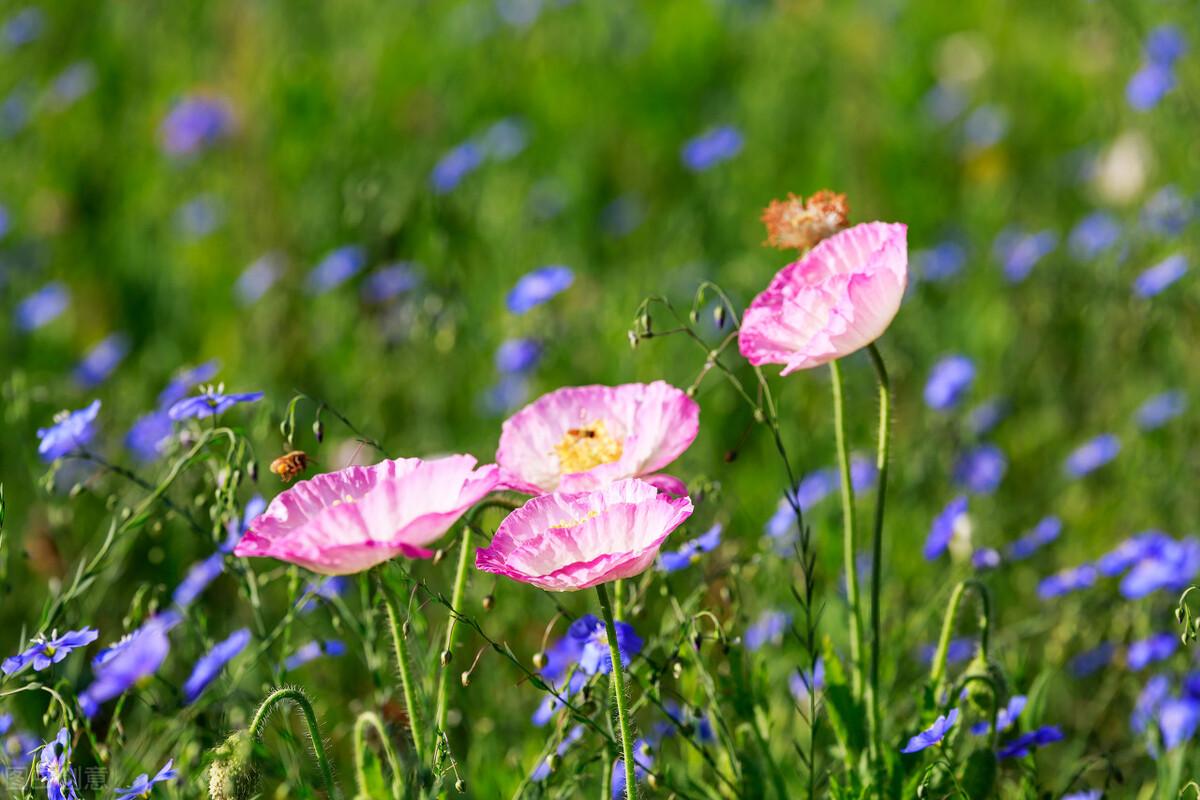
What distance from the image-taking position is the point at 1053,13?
172 inches

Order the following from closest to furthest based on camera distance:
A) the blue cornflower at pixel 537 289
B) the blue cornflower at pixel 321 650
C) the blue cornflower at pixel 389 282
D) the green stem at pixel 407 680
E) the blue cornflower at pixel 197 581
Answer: the green stem at pixel 407 680
the blue cornflower at pixel 321 650
the blue cornflower at pixel 197 581
the blue cornflower at pixel 537 289
the blue cornflower at pixel 389 282

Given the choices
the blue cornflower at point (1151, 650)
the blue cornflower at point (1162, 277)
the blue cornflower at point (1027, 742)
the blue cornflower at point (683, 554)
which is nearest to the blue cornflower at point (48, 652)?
the blue cornflower at point (683, 554)

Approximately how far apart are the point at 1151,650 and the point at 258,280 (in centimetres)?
216

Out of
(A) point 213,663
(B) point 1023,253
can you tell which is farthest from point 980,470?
(A) point 213,663

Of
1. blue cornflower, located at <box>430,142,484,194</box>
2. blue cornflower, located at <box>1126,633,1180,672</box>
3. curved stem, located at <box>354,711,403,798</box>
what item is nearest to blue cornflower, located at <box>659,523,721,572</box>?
curved stem, located at <box>354,711,403,798</box>

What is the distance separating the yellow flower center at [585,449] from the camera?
1.31 m

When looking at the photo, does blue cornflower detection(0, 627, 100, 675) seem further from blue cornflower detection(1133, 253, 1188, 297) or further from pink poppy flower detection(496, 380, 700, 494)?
blue cornflower detection(1133, 253, 1188, 297)

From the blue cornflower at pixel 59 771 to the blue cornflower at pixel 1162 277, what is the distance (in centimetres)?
189

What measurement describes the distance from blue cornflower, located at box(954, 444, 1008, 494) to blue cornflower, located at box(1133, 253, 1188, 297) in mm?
387

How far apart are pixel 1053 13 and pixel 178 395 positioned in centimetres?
345

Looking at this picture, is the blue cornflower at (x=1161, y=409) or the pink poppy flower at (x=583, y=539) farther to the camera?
the blue cornflower at (x=1161, y=409)

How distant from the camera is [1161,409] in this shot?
2422 mm

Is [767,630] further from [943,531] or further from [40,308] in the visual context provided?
[40,308]

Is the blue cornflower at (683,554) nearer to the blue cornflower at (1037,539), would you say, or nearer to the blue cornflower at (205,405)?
the blue cornflower at (205,405)
